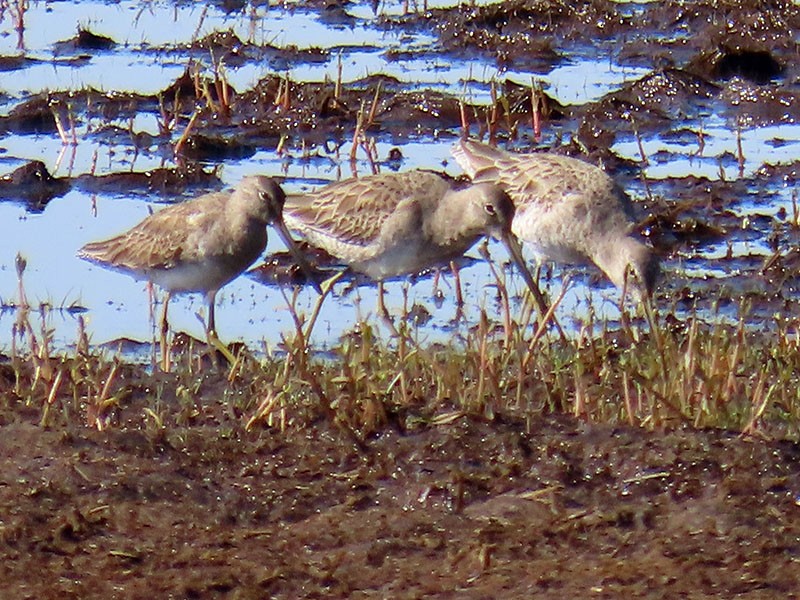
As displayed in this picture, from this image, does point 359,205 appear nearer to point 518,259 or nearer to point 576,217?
point 518,259

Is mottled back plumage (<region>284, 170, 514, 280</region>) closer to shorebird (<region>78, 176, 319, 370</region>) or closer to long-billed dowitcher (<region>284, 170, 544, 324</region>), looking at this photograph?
long-billed dowitcher (<region>284, 170, 544, 324</region>)

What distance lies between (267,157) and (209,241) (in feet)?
13.3

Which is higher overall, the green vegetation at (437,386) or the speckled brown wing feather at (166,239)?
the speckled brown wing feather at (166,239)

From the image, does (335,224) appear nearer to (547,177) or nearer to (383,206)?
(383,206)

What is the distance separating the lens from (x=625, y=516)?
5066 millimetres

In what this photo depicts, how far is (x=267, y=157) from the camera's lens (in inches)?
467

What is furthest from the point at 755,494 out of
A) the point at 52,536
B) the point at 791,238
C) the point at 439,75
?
the point at 439,75

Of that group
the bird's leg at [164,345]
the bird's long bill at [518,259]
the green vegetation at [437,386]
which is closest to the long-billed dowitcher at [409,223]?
the bird's long bill at [518,259]

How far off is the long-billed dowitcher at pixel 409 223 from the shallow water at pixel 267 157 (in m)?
0.39

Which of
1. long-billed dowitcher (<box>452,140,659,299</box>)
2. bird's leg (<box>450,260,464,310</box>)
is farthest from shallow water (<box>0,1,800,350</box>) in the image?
long-billed dowitcher (<box>452,140,659,299</box>)

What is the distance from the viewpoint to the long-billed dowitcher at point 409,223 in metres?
8.22

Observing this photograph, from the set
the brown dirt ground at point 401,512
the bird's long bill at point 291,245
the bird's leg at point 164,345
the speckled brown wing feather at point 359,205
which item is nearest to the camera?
the brown dirt ground at point 401,512

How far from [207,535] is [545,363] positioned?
178cm

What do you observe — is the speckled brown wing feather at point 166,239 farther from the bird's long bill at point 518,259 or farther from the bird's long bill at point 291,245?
the bird's long bill at point 518,259
